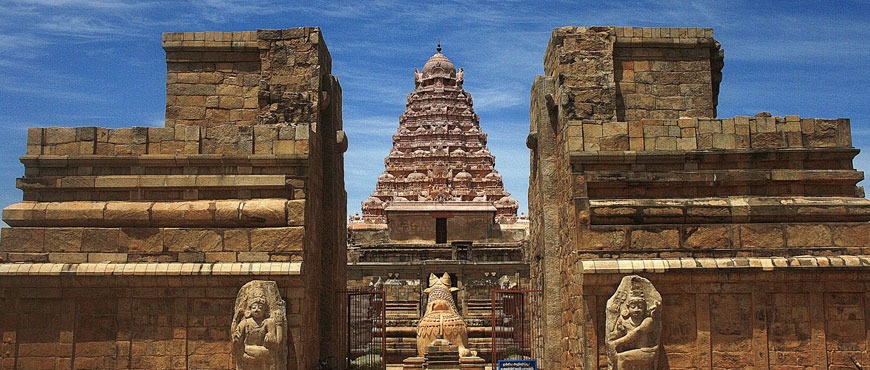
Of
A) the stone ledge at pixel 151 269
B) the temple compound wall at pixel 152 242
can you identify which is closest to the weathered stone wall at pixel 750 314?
the stone ledge at pixel 151 269

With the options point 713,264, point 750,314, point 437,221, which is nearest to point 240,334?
point 713,264

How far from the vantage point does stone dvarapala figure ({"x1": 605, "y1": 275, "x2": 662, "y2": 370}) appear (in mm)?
11227

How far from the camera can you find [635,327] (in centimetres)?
1123

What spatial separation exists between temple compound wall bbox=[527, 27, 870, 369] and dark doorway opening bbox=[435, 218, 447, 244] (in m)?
27.2

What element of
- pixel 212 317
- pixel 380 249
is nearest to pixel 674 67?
pixel 212 317

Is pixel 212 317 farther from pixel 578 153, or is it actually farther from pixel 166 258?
pixel 578 153

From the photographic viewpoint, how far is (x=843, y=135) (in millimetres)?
12398

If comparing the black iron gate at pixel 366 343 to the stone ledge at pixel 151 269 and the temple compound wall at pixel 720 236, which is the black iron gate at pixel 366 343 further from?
the temple compound wall at pixel 720 236

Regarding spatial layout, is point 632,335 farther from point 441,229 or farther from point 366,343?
point 441,229

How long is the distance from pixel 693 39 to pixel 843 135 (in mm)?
2868

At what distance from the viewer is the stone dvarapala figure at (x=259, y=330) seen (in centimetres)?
1128

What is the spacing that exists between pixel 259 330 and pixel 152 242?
2.25m

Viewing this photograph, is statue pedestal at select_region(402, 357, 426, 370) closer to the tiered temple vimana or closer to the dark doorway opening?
the tiered temple vimana

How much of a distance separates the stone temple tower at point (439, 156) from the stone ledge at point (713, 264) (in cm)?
3233
